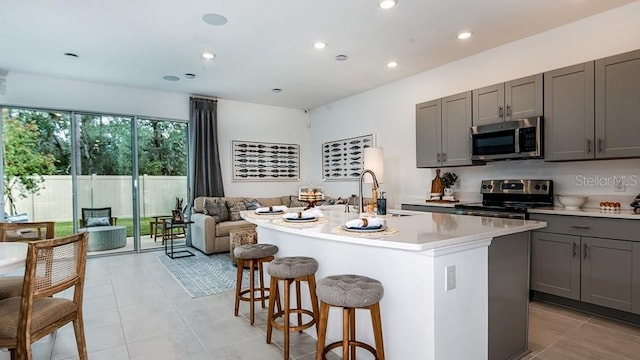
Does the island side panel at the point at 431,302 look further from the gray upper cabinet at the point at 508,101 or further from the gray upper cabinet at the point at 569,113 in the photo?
the gray upper cabinet at the point at 508,101

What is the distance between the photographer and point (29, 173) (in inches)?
200

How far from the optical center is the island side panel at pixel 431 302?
5.63ft

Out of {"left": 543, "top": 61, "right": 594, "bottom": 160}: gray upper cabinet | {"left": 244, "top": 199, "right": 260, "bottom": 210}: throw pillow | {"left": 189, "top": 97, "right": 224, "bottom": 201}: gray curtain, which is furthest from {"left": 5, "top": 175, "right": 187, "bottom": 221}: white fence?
{"left": 543, "top": 61, "right": 594, "bottom": 160}: gray upper cabinet

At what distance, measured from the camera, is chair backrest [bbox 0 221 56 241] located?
2.57 metres

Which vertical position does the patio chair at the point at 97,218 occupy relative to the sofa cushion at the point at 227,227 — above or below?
above

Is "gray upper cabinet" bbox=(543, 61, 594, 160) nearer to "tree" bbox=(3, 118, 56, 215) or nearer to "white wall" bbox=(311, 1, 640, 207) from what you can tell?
"white wall" bbox=(311, 1, 640, 207)

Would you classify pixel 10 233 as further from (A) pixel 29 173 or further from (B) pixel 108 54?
(A) pixel 29 173

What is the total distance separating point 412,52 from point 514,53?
1.14 meters

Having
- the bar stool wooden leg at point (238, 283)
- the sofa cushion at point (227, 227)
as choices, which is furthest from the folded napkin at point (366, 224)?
the sofa cushion at point (227, 227)

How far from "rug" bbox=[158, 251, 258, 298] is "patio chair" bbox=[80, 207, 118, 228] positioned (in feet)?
3.56

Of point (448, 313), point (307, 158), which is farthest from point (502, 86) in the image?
point (307, 158)

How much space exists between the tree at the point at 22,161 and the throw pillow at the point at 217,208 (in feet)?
7.79

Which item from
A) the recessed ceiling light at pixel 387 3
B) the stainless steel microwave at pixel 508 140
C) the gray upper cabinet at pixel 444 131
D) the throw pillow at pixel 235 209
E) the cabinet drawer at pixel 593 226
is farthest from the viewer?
the throw pillow at pixel 235 209

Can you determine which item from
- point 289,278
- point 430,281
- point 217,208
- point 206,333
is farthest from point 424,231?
point 217,208
